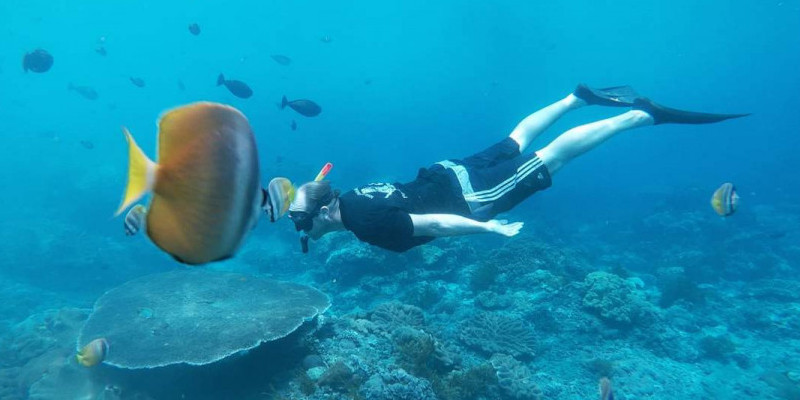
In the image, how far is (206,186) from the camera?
940mm

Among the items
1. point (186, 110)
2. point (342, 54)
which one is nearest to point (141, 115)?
point (342, 54)

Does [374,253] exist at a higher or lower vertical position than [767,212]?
lower

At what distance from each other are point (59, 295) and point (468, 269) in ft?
54.3

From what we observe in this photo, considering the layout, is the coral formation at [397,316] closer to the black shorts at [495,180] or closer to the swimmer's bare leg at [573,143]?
the black shorts at [495,180]

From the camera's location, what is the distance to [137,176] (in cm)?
89

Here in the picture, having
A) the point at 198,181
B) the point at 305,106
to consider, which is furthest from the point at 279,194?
the point at 305,106

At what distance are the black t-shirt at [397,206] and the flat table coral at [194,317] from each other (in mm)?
2812

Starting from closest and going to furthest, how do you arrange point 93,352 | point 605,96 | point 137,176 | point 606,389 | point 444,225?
point 137,176
point 606,389
point 444,225
point 93,352
point 605,96

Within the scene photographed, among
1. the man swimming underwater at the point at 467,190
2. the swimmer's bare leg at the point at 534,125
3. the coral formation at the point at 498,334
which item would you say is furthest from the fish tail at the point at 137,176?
the coral formation at the point at 498,334

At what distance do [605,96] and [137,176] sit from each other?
8030mm

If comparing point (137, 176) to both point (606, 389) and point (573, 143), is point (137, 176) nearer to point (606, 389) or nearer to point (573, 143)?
point (606, 389)

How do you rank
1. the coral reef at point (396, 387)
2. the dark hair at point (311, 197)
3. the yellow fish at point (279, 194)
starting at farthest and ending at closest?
the coral reef at point (396, 387) < the dark hair at point (311, 197) < the yellow fish at point (279, 194)

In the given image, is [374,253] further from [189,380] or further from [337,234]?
[189,380]

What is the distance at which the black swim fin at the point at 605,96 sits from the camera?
24.2 ft
